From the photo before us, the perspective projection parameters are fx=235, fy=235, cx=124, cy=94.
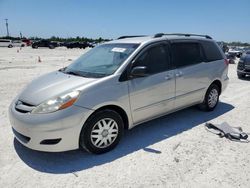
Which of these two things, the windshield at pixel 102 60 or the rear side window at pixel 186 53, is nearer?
the windshield at pixel 102 60

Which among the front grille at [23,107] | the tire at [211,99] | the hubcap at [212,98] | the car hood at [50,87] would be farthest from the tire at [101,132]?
the hubcap at [212,98]

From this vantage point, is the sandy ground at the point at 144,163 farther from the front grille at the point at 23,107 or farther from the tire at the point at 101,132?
the front grille at the point at 23,107

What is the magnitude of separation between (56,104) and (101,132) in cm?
81

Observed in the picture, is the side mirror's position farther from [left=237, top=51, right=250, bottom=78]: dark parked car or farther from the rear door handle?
[left=237, top=51, right=250, bottom=78]: dark parked car

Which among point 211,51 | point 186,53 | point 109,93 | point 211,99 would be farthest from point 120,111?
point 211,51

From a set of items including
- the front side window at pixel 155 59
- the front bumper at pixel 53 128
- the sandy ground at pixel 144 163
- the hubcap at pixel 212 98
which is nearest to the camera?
the sandy ground at pixel 144 163

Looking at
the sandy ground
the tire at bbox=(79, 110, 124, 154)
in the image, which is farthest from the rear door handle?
the tire at bbox=(79, 110, 124, 154)

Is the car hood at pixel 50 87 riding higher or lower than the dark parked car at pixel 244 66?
higher

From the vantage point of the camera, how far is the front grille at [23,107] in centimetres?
330

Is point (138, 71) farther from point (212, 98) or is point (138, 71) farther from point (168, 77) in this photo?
point (212, 98)

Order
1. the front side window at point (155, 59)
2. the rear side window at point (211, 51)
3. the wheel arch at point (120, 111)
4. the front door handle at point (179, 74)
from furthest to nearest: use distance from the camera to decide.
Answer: the rear side window at point (211, 51)
the front door handle at point (179, 74)
the front side window at point (155, 59)
the wheel arch at point (120, 111)

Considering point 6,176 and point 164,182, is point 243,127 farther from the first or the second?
point 6,176

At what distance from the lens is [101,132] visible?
Result: 357cm

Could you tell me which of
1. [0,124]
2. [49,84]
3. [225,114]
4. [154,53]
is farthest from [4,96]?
[225,114]
